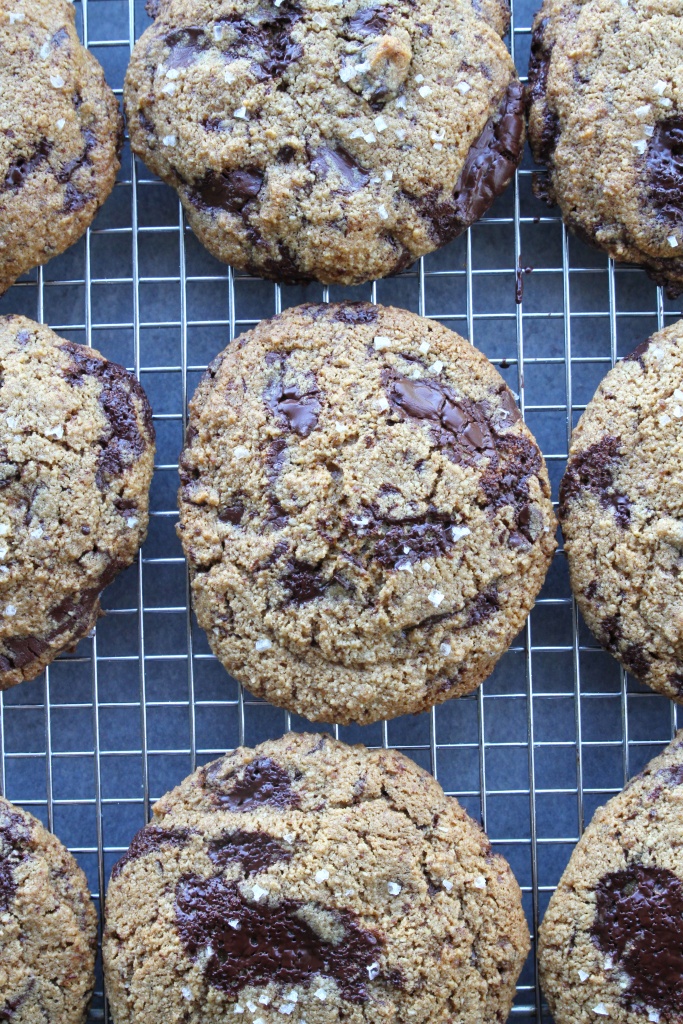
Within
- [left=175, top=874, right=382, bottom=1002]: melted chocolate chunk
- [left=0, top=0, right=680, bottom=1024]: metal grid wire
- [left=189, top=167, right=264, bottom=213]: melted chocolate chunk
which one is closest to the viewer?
[left=175, top=874, right=382, bottom=1002]: melted chocolate chunk

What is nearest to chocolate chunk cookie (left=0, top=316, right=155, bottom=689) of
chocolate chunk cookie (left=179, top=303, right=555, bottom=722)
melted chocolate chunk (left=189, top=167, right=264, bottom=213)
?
chocolate chunk cookie (left=179, top=303, right=555, bottom=722)

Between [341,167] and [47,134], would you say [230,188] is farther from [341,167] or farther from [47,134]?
[47,134]

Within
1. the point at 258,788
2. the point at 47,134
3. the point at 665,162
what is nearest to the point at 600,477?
the point at 665,162

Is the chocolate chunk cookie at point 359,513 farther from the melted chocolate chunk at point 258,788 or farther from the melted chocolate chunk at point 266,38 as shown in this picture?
the melted chocolate chunk at point 266,38

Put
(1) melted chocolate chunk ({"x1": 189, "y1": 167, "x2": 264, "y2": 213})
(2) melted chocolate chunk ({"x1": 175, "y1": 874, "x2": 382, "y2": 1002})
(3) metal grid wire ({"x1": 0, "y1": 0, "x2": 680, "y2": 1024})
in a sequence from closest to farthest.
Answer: (2) melted chocolate chunk ({"x1": 175, "y1": 874, "x2": 382, "y2": 1002}) < (1) melted chocolate chunk ({"x1": 189, "y1": 167, "x2": 264, "y2": 213}) < (3) metal grid wire ({"x1": 0, "y1": 0, "x2": 680, "y2": 1024})

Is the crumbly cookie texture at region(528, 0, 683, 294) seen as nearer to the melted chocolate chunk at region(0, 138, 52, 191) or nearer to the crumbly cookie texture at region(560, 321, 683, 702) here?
the crumbly cookie texture at region(560, 321, 683, 702)

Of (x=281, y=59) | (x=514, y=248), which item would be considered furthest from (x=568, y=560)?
(x=281, y=59)
